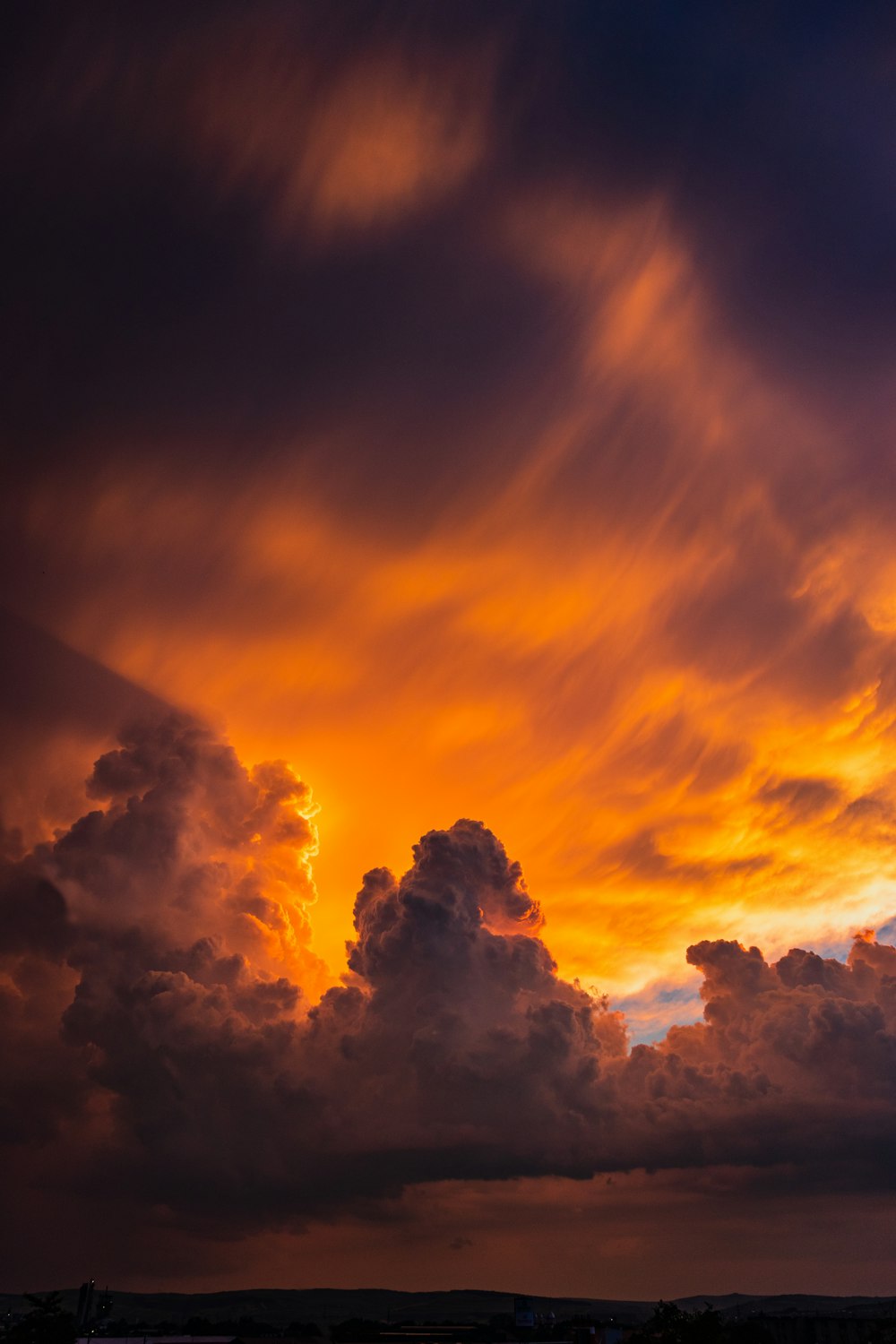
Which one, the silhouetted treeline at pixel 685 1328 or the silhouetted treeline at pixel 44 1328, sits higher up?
the silhouetted treeline at pixel 44 1328

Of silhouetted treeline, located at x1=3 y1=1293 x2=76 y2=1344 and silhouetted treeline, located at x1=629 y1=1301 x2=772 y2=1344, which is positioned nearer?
silhouetted treeline, located at x1=3 y1=1293 x2=76 y2=1344

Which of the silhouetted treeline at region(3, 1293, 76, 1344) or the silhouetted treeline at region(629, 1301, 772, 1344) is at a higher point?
the silhouetted treeline at region(3, 1293, 76, 1344)

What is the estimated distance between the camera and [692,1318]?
18438cm

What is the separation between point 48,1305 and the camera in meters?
154

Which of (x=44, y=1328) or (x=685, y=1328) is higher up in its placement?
(x=44, y=1328)

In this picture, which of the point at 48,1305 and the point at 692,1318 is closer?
the point at 48,1305

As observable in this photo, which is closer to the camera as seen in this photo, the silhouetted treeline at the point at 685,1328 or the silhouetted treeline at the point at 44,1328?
the silhouetted treeline at the point at 44,1328

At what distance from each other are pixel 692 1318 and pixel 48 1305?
110m

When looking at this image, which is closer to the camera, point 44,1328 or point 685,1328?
point 44,1328
